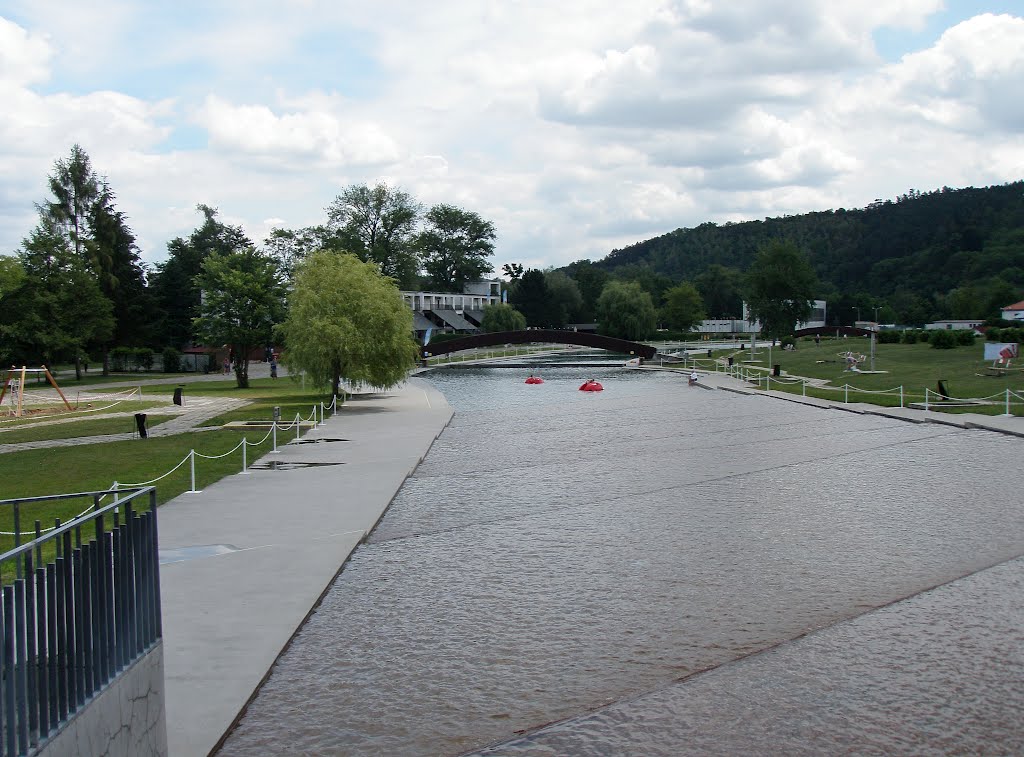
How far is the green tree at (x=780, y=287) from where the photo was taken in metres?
103

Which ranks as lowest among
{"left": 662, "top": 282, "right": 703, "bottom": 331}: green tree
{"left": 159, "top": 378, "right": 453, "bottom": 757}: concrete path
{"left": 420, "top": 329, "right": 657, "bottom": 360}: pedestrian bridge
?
{"left": 159, "top": 378, "right": 453, "bottom": 757}: concrete path

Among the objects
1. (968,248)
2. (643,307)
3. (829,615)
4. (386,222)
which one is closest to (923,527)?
(829,615)

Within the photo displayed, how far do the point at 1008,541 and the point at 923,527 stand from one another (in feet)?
5.10

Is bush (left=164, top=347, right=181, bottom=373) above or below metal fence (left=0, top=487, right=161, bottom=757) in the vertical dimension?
above

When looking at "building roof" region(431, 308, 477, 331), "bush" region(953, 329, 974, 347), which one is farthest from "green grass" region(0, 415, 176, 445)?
"building roof" region(431, 308, 477, 331)

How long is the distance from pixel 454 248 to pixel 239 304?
9433 cm

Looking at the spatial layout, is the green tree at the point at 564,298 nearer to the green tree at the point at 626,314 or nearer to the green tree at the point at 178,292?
the green tree at the point at 626,314

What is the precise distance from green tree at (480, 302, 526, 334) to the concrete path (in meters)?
105

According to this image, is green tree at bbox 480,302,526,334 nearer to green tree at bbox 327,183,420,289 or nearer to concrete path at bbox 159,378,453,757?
green tree at bbox 327,183,420,289

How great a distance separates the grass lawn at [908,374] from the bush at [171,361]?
161ft

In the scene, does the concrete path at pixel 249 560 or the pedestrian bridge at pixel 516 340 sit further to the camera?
the pedestrian bridge at pixel 516 340

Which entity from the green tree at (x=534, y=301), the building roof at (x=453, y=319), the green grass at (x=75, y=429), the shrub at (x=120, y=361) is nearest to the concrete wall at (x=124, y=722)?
the green grass at (x=75, y=429)

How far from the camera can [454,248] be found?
5827 inches

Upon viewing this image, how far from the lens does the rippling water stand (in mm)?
9234
